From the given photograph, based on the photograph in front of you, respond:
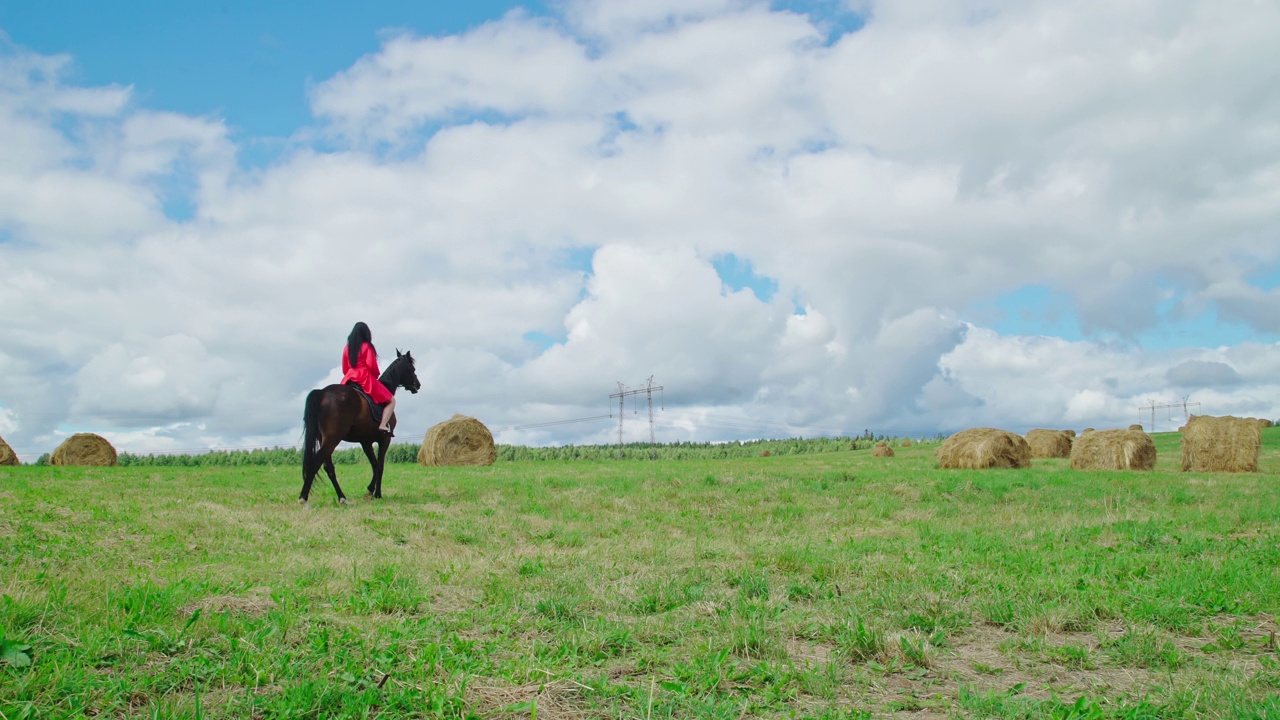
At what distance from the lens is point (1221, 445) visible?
22.5m

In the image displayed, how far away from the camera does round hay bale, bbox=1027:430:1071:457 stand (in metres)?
33.7

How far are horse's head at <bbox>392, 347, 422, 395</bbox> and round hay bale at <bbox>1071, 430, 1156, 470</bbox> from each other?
20.3 meters

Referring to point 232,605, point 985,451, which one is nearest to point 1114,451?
point 985,451

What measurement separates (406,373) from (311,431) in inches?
113

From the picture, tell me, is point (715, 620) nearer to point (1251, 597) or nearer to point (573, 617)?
point (573, 617)

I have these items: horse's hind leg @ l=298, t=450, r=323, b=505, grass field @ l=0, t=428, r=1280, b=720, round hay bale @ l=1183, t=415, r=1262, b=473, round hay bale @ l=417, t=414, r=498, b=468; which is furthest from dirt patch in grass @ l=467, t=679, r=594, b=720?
round hay bale @ l=417, t=414, r=498, b=468

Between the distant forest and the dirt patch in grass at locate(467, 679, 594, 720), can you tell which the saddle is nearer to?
the dirt patch in grass at locate(467, 679, 594, 720)

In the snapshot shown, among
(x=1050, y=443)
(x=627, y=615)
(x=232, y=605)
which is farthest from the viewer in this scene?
(x=1050, y=443)

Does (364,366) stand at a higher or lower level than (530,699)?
higher

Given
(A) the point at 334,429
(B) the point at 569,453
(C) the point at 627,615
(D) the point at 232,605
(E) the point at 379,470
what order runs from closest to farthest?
(D) the point at 232,605 → (C) the point at 627,615 → (A) the point at 334,429 → (E) the point at 379,470 → (B) the point at 569,453

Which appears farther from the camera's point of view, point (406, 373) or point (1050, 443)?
point (1050, 443)

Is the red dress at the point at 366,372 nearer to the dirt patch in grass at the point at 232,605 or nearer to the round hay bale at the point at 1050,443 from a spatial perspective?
the dirt patch in grass at the point at 232,605

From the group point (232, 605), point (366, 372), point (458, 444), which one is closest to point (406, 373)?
point (366, 372)

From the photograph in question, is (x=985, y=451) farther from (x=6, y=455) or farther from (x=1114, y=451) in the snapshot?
(x=6, y=455)
